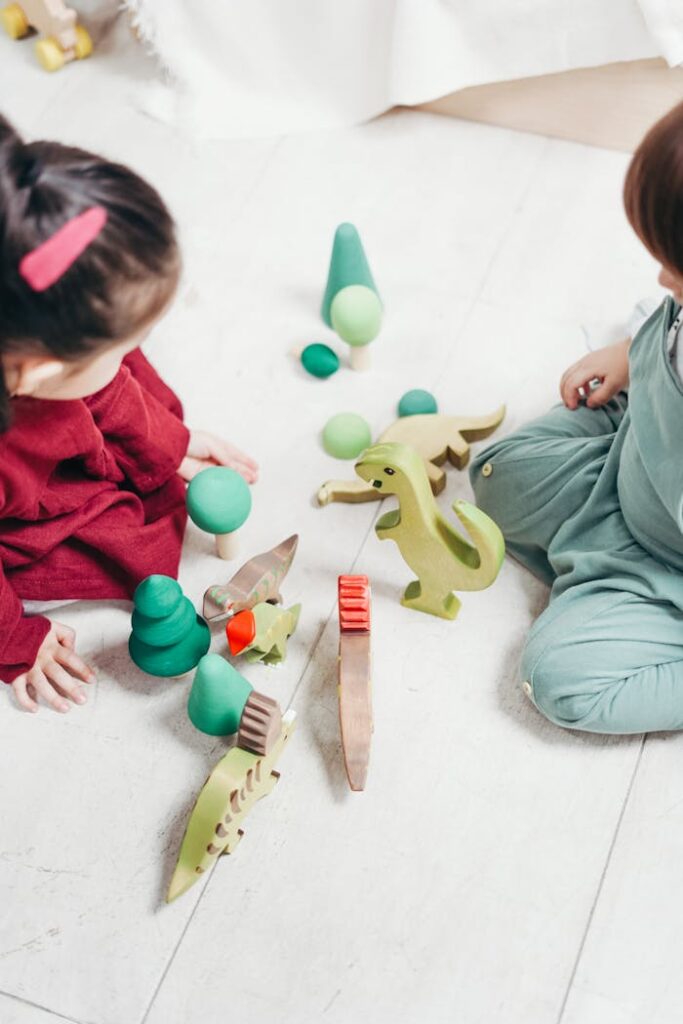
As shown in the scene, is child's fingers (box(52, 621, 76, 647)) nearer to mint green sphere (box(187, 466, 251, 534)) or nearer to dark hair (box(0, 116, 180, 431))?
mint green sphere (box(187, 466, 251, 534))

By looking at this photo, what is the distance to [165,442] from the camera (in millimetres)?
1026

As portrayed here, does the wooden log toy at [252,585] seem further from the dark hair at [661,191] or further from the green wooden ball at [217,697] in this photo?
the dark hair at [661,191]

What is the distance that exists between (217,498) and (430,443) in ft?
0.79

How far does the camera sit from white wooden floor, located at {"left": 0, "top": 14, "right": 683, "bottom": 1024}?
88 cm

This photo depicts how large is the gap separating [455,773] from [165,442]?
40 cm

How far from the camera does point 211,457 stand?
111cm

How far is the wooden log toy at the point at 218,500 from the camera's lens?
960 mm

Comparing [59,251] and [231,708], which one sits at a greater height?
[59,251]

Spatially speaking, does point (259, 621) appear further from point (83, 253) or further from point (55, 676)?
point (83, 253)

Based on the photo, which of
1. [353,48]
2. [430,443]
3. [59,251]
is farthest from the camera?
[353,48]

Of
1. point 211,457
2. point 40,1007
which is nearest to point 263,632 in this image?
point 211,457

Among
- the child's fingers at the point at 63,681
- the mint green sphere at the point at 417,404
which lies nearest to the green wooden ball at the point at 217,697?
the child's fingers at the point at 63,681

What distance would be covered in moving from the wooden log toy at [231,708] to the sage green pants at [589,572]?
0.77 ft

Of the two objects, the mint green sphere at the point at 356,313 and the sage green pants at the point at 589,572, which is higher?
the mint green sphere at the point at 356,313
